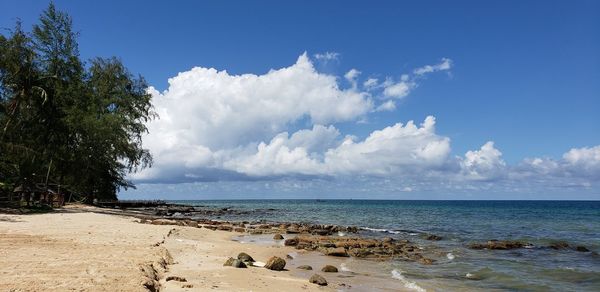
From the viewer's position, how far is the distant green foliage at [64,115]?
31.6 meters

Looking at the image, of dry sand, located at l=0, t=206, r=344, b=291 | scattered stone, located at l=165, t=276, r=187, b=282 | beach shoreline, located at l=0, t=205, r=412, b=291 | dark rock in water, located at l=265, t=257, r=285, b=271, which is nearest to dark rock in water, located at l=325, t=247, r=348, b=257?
beach shoreline, located at l=0, t=205, r=412, b=291

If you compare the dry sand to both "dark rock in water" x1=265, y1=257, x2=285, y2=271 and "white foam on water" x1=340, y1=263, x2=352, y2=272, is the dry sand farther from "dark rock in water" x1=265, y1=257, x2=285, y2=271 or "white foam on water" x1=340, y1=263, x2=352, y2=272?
"white foam on water" x1=340, y1=263, x2=352, y2=272

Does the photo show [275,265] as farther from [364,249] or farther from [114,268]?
[364,249]

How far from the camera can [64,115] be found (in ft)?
129

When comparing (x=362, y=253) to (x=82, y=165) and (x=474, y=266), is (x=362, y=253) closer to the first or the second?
(x=474, y=266)

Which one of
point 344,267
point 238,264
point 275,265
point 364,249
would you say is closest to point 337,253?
point 364,249

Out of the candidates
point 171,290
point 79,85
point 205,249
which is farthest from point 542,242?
point 79,85

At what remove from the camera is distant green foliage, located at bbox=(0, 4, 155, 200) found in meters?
31.6

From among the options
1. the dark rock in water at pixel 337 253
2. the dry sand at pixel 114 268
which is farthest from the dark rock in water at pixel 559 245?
the dry sand at pixel 114 268

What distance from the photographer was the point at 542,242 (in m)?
32.2

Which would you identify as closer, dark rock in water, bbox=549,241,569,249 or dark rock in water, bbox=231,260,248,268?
dark rock in water, bbox=231,260,248,268

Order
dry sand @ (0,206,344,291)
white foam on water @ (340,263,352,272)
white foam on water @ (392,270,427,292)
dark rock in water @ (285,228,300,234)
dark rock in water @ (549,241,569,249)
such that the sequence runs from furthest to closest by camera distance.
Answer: dark rock in water @ (285,228,300,234), dark rock in water @ (549,241,569,249), white foam on water @ (340,263,352,272), white foam on water @ (392,270,427,292), dry sand @ (0,206,344,291)

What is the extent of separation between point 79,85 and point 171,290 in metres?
36.8

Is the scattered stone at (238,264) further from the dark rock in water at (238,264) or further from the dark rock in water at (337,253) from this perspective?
the dark rock in water at (337,253)
